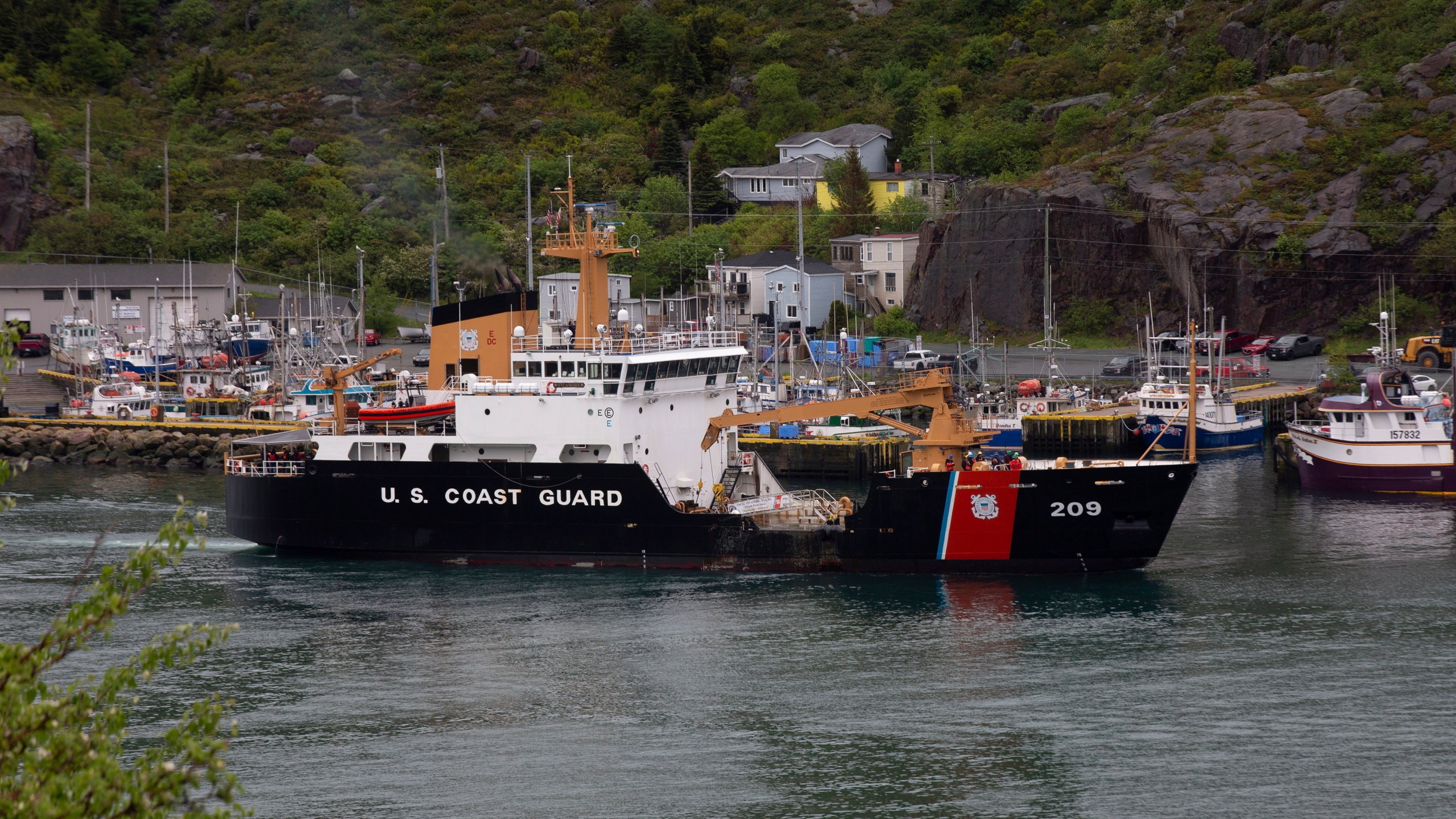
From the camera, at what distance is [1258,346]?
5838 centimetres

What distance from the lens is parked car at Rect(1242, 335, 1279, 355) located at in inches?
2295

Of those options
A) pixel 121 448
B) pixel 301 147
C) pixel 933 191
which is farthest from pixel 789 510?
pixel 301 147

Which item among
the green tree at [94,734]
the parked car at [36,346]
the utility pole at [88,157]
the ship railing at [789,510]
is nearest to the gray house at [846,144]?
the utility pole at [88,157]

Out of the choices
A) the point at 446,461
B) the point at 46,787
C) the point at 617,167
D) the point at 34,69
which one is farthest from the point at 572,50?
the point at 46,787

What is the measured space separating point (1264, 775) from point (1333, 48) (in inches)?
2378

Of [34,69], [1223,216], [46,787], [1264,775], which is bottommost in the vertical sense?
[1264,775]

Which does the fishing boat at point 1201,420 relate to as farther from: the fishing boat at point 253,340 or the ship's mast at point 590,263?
the fishing boat at point 253,340

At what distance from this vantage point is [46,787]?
27.3ft

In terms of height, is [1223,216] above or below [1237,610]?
above

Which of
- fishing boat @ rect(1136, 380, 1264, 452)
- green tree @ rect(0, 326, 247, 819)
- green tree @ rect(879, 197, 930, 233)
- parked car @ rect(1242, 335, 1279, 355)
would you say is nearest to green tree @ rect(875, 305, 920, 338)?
green tree @ rect(879, 197, 930, 233)

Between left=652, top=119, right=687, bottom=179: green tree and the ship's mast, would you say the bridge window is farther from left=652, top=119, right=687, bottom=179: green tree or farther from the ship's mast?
left=652, top=119, right=687, bottom=179: green tree

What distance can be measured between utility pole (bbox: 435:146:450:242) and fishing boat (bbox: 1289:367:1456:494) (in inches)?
1089

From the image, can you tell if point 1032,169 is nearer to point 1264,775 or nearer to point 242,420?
point 242,420

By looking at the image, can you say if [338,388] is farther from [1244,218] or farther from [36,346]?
[36,346]
